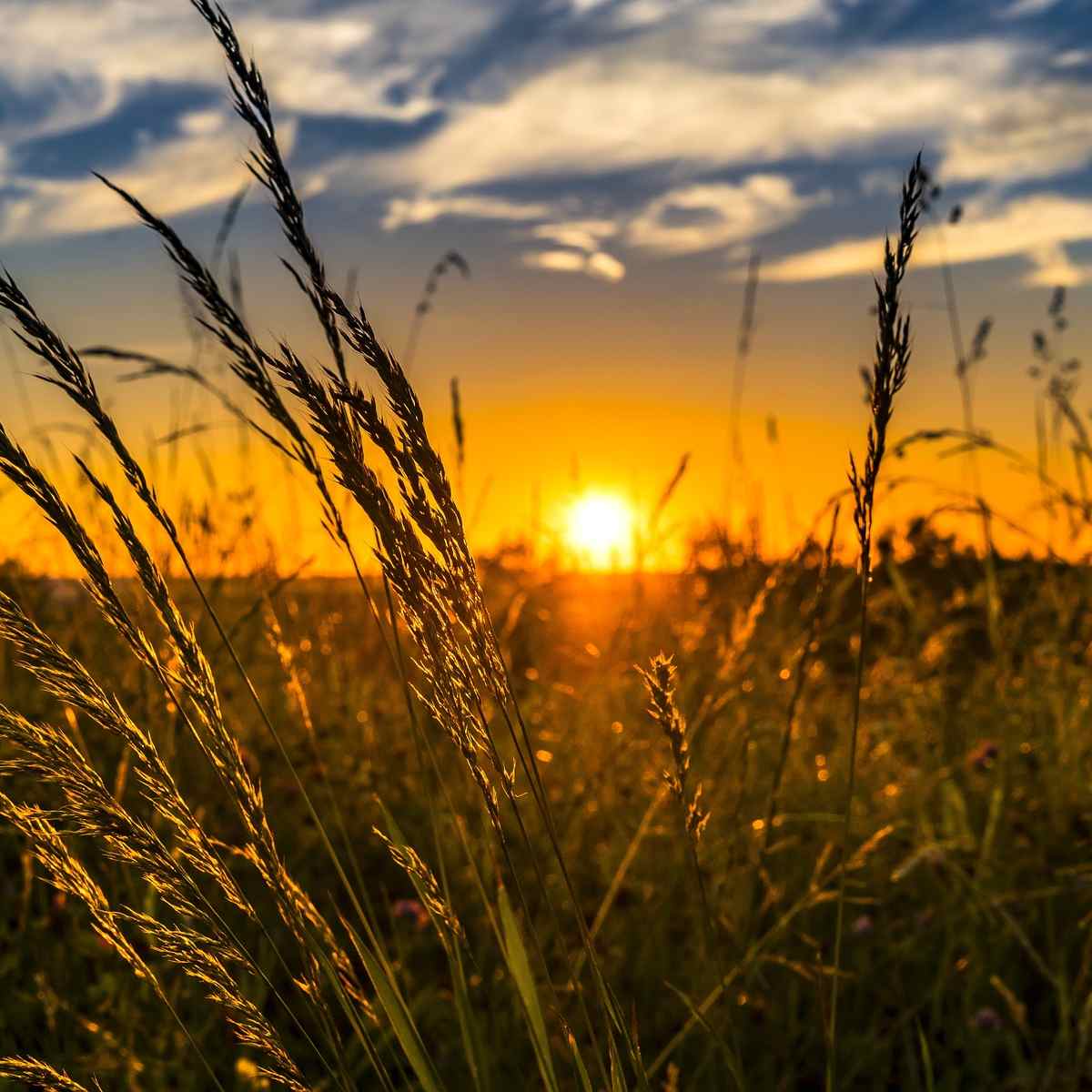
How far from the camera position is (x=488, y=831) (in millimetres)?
1162

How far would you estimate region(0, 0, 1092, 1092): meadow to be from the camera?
992 mm

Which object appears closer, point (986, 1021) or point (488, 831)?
point (488, 831)

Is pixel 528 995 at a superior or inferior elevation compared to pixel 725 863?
superior

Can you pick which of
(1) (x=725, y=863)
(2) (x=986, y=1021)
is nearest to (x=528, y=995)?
(2) (x=986, y=1021)

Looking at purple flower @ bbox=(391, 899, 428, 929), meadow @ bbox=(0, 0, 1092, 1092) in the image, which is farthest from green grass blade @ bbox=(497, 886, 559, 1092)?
purple flower @ bbox=(391, 899, 428, 929)

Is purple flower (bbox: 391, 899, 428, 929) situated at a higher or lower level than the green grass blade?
lower

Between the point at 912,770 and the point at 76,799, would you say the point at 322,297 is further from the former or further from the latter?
the point at 912,770

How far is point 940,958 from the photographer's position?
251 cm

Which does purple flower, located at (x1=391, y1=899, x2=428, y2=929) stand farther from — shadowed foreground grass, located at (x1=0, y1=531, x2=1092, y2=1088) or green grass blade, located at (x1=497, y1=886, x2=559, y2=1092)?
green grass blade, located at (x1=497, y1=886, x2=559, y2=1092)

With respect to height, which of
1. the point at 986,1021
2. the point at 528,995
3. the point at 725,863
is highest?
the point at 528,995

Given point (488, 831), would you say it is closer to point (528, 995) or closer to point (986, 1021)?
point (528, 995)

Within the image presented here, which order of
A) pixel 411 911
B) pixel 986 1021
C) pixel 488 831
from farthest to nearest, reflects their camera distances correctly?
pixel 411 911, pixel 986 1021, pixel 488 831

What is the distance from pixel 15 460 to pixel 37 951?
173 centimetres

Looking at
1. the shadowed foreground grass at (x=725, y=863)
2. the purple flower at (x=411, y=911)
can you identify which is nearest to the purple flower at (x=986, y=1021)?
the shadowed foreground grass at (x=725, y=863)
